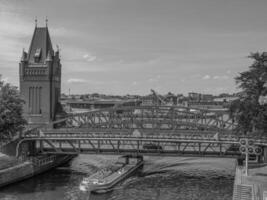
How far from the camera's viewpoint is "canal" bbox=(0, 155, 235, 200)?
1882 inches

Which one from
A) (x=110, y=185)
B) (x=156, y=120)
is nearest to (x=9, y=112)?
(x=110, y=185)

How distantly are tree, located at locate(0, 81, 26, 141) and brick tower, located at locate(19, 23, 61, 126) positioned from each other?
86.9ft

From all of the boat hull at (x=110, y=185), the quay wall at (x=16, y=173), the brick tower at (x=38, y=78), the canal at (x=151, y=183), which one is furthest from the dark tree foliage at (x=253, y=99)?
the brick tower at (x=38, y=78)

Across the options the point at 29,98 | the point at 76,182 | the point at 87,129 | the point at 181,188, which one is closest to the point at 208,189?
the point at 181,188

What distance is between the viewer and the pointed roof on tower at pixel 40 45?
87250 mm

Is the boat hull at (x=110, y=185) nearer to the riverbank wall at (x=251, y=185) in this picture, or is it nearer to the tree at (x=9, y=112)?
the riverbank wall at (x=251, y=185)

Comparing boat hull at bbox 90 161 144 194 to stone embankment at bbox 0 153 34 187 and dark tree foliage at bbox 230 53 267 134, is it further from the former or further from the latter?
dark tree foliage at bbox 230 53 267 134

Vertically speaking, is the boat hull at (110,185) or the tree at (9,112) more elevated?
the tree at (9,112)

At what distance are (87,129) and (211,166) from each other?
27.5m

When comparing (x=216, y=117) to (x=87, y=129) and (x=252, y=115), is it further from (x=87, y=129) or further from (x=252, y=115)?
(x=252, y=115)

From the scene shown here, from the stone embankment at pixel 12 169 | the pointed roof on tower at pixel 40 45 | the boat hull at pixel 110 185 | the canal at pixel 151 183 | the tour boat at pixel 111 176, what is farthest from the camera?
the pointed roof on tower at pixel 40 45

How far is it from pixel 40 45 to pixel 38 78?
25.0 feet

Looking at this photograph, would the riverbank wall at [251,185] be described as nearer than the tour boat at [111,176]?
Yes

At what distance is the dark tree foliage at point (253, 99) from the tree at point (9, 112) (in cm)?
3268
